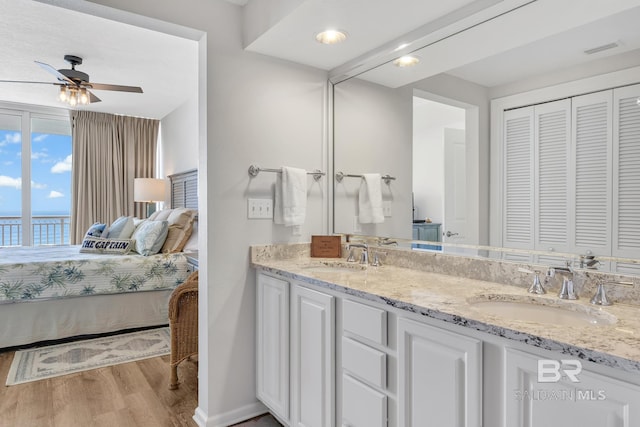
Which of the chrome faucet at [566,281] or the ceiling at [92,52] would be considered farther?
the ceiling at [92,52]

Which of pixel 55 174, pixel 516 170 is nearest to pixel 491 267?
pixel 516 170

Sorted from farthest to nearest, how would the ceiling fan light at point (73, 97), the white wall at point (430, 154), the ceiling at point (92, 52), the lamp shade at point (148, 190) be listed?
the lamp shade at point (148, 190), the ceiling fan light at point (73, 97), the ceiling at point (92, 52), the white wall at point (430, 154)

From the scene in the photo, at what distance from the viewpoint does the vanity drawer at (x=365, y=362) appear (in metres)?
1.36

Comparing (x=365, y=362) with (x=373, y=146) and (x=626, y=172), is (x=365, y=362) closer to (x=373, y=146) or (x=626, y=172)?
(x=626, y=172)

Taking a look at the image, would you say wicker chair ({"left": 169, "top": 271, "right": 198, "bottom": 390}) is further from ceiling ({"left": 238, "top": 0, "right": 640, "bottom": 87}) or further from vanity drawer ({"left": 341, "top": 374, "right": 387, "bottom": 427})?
ceiling ({"left": 238, "top": 0, "right": 640, "bottom": 87})

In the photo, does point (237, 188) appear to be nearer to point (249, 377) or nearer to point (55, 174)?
point (249, 377)

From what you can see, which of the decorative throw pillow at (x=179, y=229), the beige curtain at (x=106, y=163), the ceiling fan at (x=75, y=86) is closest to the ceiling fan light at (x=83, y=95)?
the ceiling fan at (x=75, y=86)

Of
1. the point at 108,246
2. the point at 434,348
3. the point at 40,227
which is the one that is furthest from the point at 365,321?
the point at 40,227

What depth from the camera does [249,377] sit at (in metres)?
2.13

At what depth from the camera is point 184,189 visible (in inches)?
194

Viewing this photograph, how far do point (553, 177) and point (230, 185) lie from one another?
1498mm

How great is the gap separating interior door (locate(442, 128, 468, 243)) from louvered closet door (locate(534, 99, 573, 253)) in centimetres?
30

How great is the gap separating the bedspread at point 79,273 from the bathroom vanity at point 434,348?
1.85 meters

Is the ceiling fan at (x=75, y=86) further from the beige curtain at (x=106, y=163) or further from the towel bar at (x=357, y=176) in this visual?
the towel bar at (x=357, y=176)
